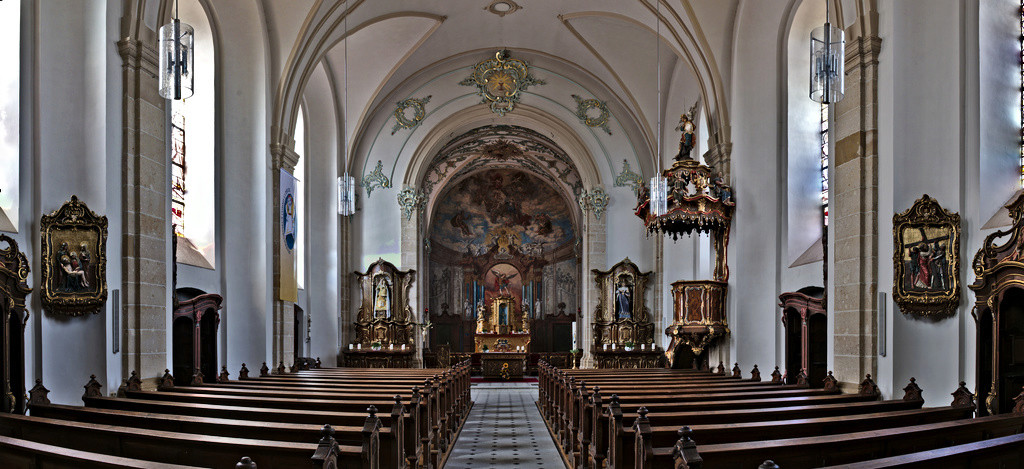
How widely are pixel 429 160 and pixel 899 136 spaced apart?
52.7 ft

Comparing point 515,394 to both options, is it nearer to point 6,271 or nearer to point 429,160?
point 429,160

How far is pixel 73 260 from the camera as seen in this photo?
7.94 m

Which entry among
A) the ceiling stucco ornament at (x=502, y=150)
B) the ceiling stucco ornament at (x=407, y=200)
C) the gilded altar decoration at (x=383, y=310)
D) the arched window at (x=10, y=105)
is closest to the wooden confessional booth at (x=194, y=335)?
the arched window at (x=10, y=105)

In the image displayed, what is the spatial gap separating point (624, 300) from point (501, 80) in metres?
6.64

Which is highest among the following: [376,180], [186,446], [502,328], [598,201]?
[376,180]

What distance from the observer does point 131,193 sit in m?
8.81

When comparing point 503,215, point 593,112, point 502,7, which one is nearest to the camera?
point 502,7

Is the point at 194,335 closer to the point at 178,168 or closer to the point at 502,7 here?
the point at 178,168

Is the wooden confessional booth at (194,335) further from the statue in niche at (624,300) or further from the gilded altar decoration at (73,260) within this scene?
the statue in niche at (624,300)

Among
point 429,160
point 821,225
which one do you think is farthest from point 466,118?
point 821,225

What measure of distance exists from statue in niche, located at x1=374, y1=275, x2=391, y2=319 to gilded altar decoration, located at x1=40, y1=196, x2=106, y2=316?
12.7 meters

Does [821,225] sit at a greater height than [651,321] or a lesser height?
greater

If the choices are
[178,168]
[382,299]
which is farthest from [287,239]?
[382,299]

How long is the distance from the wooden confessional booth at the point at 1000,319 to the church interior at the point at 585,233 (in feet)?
0.12
